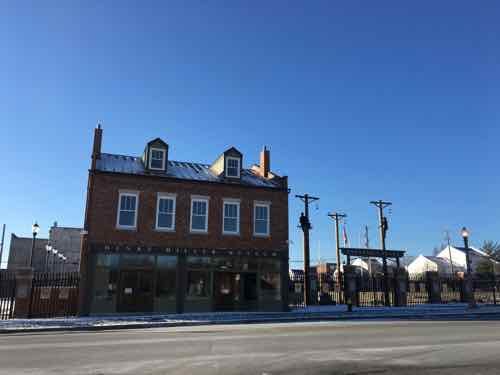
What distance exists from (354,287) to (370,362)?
19663 mm

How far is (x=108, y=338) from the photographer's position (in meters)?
13.8

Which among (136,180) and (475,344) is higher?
(136,180)

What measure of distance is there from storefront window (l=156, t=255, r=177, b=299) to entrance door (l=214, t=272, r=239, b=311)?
255 cm

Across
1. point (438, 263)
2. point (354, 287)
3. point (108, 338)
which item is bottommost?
point (108, 338)

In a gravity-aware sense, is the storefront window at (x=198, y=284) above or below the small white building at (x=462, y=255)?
below

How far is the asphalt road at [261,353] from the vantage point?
8.51 m

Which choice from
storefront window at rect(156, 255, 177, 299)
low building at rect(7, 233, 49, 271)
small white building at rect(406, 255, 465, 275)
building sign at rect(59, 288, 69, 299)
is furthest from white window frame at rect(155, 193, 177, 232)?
small white building at rect(406, 255, 465, 275)

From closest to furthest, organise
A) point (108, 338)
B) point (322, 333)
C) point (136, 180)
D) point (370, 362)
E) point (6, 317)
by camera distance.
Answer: point (370, 362) → point (108, 338) → point (322, 333) → point (6, 317) → point (136, 180)

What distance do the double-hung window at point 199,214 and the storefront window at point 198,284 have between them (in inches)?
99.4

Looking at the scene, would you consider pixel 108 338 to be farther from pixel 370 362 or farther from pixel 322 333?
pixel 370 362

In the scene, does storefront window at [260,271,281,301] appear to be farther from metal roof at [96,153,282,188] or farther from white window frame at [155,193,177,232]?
white window frame at [155,193,177,232]

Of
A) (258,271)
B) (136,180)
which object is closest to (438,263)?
(258,271)

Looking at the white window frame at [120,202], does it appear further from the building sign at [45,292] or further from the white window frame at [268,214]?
the white window frame at [268,214]

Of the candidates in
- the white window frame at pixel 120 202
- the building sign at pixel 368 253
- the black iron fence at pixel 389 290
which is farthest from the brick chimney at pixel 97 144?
the building sign at pixel 368 253
